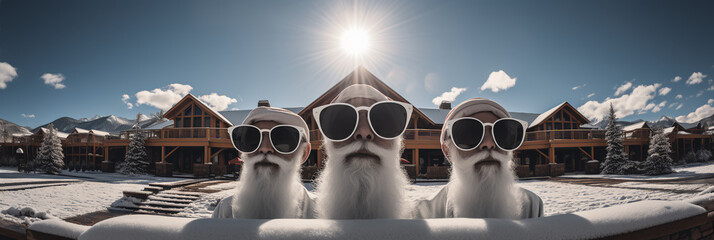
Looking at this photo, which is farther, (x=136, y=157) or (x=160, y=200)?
(x=136, y=157)

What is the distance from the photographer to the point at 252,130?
4.85 feet

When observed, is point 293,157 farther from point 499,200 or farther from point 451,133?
point 499,200

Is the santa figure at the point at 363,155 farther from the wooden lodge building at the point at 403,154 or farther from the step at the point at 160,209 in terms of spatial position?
the wooden lodge building at the point at 403,154

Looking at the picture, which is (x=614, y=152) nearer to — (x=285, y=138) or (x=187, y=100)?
(x=285, y=138)

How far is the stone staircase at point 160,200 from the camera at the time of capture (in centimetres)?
534

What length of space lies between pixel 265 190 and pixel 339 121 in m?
0.64

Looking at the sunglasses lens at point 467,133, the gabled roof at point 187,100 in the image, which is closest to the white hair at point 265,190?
the sunglasses lens at point 467,133

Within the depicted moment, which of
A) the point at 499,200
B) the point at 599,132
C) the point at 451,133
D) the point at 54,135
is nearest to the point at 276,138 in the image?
the point at 451,133

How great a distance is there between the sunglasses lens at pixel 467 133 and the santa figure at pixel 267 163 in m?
0.90

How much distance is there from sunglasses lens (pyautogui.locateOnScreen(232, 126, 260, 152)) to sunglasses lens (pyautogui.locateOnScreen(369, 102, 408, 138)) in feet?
2.32

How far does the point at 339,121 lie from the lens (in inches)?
51.5

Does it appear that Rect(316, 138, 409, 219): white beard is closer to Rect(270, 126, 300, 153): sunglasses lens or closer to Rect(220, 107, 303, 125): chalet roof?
Rect(270, 126, 300, 153): sunglasses lens

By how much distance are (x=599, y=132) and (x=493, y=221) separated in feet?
67.9

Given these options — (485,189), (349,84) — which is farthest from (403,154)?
(485,189)
